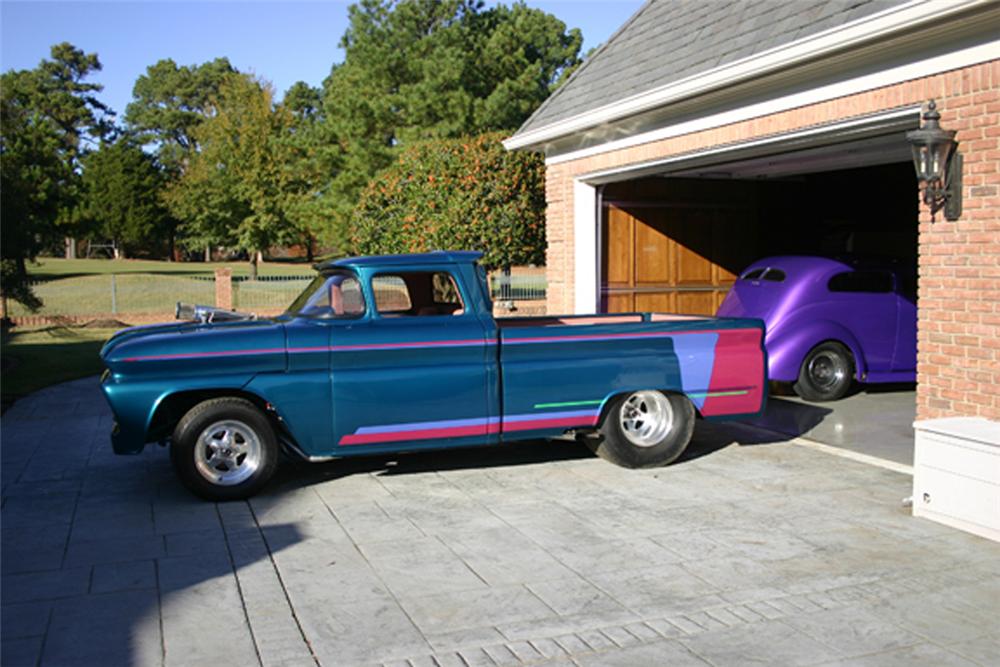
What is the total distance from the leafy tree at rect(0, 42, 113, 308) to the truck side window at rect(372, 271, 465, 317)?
30.2 ft

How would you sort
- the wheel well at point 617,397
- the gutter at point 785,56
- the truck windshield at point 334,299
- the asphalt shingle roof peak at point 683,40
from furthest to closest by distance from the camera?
the asphalt shingle roof peak at point 683,40, the wheel well at point 617,397, the truck windshield at point 334,299, the gutter at point 785,56

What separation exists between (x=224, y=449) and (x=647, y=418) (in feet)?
11.7

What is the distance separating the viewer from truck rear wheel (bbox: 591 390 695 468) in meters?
8.07

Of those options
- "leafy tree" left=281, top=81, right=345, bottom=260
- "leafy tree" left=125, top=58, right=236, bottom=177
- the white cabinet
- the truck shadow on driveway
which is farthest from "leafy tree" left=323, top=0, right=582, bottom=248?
"leafy tree" left=125, top=58, right=236, bottom=177

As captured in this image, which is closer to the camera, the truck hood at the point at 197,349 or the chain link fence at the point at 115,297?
the truck hood at the point at 197,349

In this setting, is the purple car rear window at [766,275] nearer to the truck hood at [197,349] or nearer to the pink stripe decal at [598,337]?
the pink stripe decal at [598,337]

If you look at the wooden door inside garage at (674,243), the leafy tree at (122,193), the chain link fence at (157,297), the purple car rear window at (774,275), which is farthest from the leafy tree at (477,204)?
the leafy tree at (122,193)

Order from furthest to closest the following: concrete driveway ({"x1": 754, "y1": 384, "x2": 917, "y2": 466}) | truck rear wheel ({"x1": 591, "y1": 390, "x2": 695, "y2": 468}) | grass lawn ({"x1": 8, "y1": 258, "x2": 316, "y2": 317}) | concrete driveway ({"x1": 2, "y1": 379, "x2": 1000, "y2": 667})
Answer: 1. grass lawn ({"x1": 8, "y1": 258, "x2": 316, "y2": 317})
2. concrete driveway ({"x1": 754, "y1": 384, "x2": 917, "y2": 466})
3. truck rear wheel ({"x1": 591, "y1": 390, "x2": 695, "y2": 468})
4. concrete driveway ({"x1": 2, "y1": 379, "x2": 1000, "y2": 667})

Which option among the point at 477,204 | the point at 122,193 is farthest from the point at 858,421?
the point at 122,193

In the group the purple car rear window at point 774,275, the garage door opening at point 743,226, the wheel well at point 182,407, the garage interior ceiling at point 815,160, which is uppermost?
the garage interior ceiling at point 815,160

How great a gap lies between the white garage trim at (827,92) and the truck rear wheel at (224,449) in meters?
5.77

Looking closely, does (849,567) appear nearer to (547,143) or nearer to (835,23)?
(835,23)

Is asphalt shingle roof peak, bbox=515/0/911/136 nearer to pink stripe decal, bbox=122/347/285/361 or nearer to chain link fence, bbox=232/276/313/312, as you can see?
pink stripe decal, bbox=122/347/285/361

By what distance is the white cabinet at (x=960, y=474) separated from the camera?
6.04 metres
